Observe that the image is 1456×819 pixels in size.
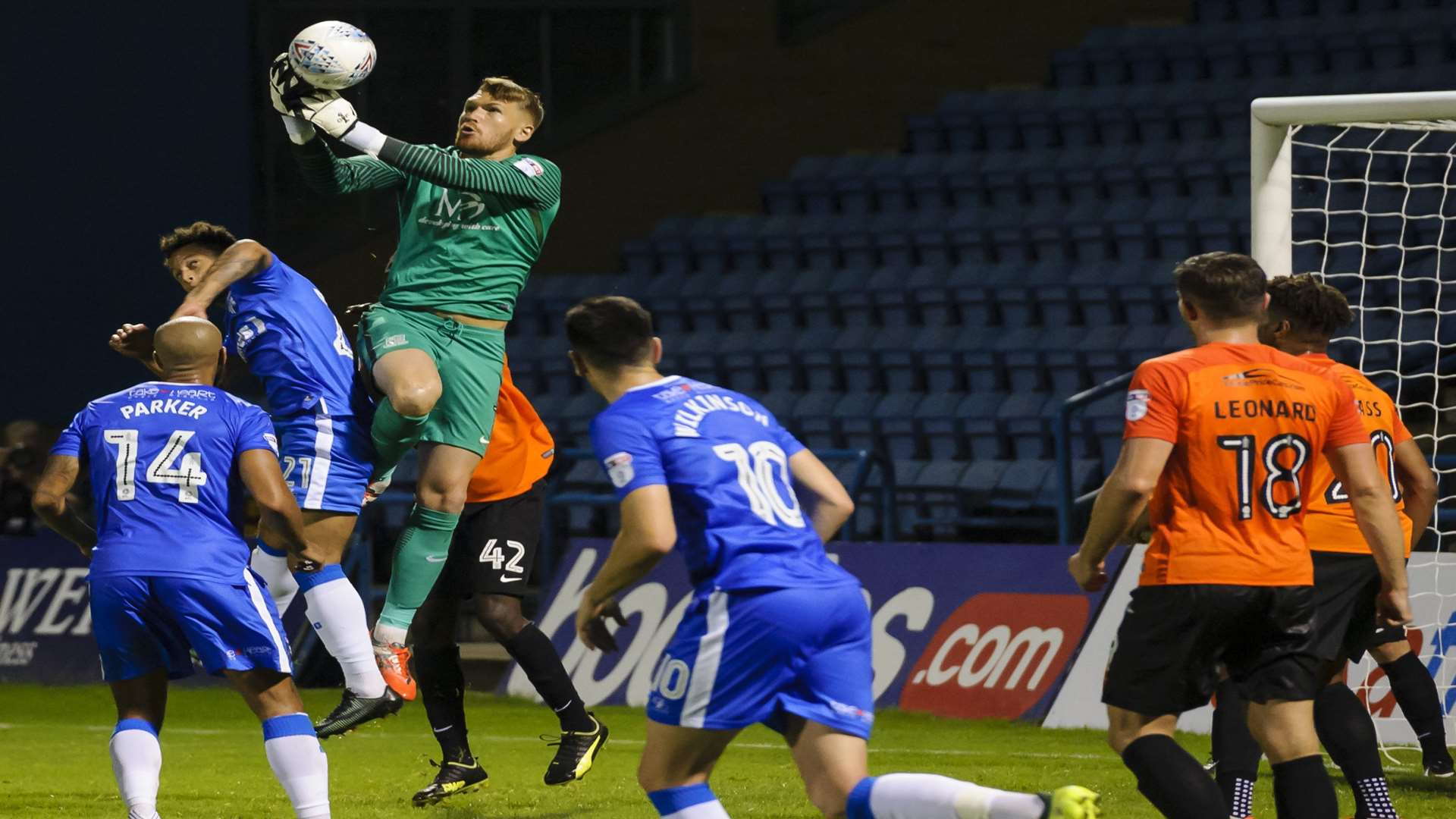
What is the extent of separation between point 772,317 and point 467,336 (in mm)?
9461

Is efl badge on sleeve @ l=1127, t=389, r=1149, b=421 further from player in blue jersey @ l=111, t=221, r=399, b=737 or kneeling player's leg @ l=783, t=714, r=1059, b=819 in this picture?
player in blue jersey @ l=111, t=221, r=399, b=737

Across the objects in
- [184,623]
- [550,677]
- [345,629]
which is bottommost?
[550,677]

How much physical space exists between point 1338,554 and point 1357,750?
729 mm

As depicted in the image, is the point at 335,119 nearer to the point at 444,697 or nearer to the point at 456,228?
the point at 456,228

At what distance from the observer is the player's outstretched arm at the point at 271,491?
18.6 ft

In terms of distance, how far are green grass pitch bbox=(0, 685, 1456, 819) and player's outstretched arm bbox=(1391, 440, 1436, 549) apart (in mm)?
1243

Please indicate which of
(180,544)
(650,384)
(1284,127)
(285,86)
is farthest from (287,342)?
(1284,127)

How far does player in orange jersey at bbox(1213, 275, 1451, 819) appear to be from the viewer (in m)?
5.92

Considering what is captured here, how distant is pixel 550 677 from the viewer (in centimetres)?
738

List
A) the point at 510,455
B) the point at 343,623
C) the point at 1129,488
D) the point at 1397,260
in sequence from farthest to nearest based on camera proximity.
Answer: the point at 1397,260 → the point at 510,455 → the point at 343,623 → the point at 1129,488

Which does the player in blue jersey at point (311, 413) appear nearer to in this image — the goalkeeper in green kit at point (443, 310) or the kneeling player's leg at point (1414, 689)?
the goalkeeper in green kit at point (443, 310)

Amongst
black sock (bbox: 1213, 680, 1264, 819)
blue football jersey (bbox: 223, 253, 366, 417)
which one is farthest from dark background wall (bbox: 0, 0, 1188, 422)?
black sock (bbox: 1213, 680, 1264, 819)

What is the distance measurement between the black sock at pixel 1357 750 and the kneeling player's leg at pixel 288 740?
9.87ft

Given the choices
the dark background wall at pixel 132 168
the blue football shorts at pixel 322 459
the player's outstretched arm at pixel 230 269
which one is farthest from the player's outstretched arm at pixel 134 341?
the dark background wall at pixel 132 168
